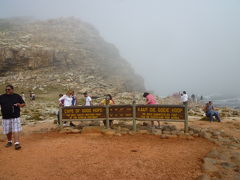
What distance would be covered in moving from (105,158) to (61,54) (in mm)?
50708

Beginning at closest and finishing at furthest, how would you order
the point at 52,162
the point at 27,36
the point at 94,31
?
the point at 52,162, the point at 27,36, the point at 94,31

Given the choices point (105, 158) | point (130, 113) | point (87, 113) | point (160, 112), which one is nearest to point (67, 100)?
point (87, 113)

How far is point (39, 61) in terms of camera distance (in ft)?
174

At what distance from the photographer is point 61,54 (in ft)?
182

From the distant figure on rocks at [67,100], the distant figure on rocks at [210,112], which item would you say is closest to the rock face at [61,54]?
the distant figure on rocks at [210,112]

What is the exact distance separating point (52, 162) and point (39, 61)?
161 ft

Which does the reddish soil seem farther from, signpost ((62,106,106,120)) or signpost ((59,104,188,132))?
signpost ((62,106,106,120))

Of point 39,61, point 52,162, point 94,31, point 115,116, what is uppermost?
point 94,31

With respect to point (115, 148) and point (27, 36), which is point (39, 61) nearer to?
point (27, 36)

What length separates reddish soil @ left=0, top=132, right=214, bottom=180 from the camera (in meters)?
6.39

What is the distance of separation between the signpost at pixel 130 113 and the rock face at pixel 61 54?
128ft

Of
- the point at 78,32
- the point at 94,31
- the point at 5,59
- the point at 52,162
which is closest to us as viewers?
the point at 52,162

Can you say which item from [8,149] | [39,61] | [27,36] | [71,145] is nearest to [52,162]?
[71,145]

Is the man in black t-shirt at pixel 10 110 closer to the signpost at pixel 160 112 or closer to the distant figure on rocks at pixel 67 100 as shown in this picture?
the distant figure on rocks at pixel 67 100
